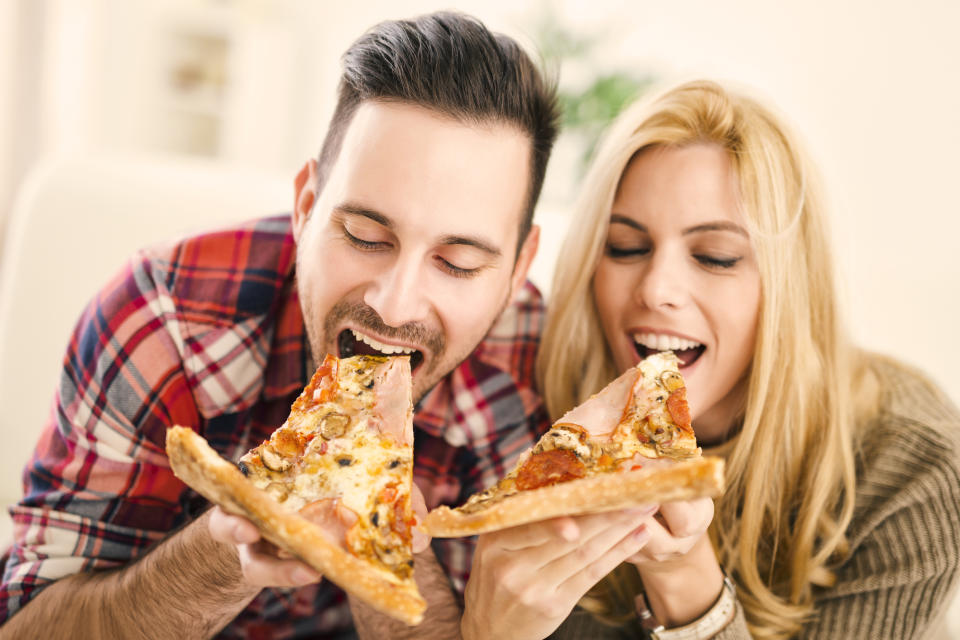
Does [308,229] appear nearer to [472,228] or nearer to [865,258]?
[472,228]

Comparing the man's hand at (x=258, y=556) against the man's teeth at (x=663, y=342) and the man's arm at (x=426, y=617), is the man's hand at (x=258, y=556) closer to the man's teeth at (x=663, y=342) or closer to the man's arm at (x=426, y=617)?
the man's arm at (x=426, y=617)

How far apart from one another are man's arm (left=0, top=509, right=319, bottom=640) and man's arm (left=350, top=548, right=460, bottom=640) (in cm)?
31

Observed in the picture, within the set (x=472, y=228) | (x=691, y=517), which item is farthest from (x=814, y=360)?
(x=472, y=228)

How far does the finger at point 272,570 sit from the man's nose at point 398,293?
500 millimetres

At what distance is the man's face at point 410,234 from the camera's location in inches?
58.4

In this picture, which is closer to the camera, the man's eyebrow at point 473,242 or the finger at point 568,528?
the finger at point 568,528

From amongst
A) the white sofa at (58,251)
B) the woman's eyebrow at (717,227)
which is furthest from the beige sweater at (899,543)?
the white sofa at (58,251)

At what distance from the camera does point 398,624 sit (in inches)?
68.4

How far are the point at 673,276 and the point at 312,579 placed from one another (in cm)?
101

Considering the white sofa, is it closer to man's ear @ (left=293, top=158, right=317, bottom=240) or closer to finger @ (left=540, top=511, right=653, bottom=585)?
man's ear @ (left=293, top=158, right=317, bottom=240)

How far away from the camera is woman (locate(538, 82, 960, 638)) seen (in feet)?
5.54

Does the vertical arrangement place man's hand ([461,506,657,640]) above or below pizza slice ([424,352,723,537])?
below

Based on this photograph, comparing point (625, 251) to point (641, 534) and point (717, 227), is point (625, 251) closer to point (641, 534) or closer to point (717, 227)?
point (717, 227)

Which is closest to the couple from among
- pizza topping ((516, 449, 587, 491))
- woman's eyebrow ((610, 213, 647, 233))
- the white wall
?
woman's eyebrow ((610, 213, 647, 233))
